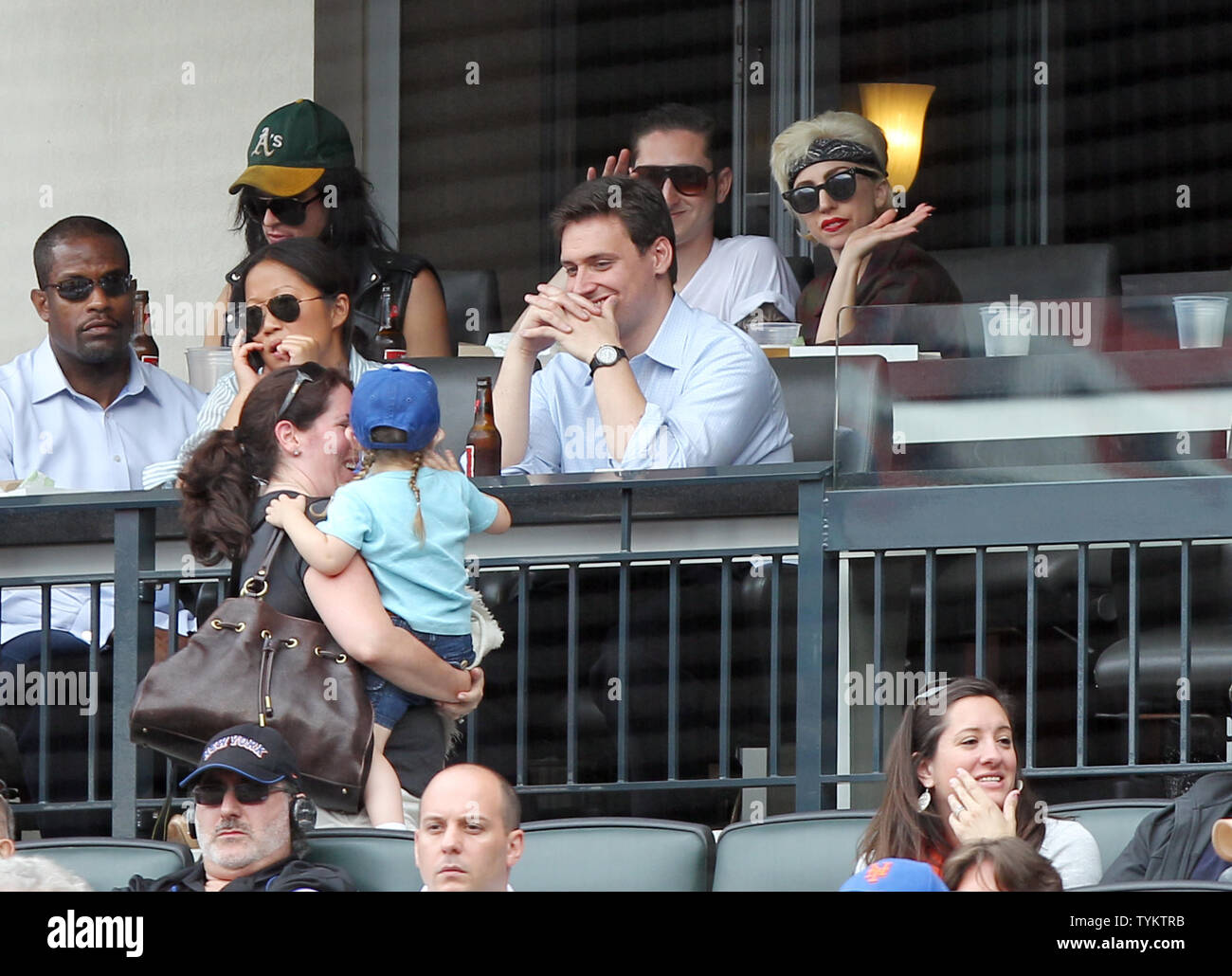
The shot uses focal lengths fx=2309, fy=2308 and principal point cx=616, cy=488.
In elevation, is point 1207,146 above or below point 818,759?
above

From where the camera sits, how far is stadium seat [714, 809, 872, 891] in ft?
12.7

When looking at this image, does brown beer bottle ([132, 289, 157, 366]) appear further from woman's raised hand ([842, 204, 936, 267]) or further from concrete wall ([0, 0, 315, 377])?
woman's raised hand ([842, 204, 936, 267])

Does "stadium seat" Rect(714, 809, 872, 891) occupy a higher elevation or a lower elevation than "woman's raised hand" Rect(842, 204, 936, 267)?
lower

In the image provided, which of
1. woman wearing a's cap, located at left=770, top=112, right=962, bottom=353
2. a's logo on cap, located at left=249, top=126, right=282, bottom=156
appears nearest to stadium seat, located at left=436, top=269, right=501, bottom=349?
a's logo on cap, located at left=249, top=126, right=282, bottom=156

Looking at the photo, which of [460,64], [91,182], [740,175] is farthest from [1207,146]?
[91,182]

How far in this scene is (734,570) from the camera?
5.33 metres

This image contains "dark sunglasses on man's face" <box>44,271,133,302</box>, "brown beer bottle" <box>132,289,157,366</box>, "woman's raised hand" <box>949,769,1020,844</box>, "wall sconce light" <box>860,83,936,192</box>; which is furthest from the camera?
"wall sconce light" <box>860,83,936,192</box>

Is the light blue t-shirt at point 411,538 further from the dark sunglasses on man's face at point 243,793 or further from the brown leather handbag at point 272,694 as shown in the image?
the dark sunglasses on man's face at point 243,793

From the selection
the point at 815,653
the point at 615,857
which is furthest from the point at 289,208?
the point at 615,857

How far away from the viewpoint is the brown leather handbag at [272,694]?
437 cm

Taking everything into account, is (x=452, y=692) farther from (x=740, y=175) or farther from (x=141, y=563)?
(x=740, y=175)

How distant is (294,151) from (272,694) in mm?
2666

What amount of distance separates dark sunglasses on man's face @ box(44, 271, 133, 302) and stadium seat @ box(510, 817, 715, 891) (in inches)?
99.3
